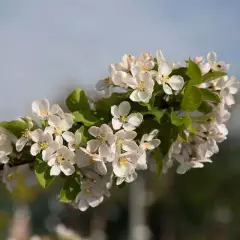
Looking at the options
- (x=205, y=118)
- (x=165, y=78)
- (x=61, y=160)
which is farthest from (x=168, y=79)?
(x=61, y=160)

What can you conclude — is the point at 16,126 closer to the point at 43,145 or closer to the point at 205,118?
the point at 43,145

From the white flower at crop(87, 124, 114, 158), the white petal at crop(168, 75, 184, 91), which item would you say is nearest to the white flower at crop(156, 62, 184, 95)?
the white petal at crop(168, 75, 184, 91)

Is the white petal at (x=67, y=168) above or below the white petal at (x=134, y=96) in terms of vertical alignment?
below

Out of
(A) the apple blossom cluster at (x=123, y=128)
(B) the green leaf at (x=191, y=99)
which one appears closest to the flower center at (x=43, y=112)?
(A) the apple blossom cluster at (x=123, y=128)

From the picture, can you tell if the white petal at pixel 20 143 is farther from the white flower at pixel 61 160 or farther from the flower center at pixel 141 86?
the flower center at pixel 141 86

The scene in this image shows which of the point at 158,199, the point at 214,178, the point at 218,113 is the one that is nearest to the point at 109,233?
the point at 158,199

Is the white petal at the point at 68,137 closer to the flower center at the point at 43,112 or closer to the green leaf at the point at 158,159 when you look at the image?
the flower center at the point at 43,112

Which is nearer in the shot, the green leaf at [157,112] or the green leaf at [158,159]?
the green leaf at [157,112]

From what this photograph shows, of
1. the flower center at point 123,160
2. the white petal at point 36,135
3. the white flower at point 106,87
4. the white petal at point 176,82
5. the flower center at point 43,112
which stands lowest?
the flower center at point 123,160

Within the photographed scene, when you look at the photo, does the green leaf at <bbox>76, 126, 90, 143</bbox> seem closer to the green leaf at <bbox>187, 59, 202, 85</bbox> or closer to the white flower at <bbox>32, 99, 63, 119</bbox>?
the white flower at <bbox>32, 99, 63, 119</bbox>
